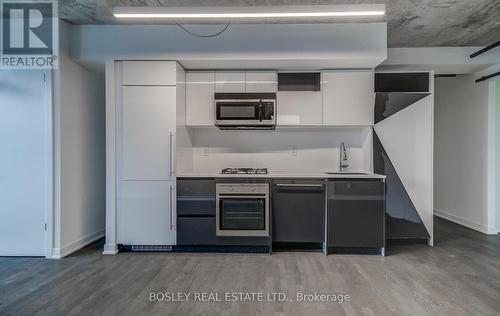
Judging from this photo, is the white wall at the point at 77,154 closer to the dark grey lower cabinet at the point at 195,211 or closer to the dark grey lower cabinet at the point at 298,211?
the dark grey lower cabinet at the point at 195,211

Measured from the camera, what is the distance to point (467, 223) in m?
4.56

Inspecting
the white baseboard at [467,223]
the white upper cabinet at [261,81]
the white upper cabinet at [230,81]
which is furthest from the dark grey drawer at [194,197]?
the white baseboard at [467,223]

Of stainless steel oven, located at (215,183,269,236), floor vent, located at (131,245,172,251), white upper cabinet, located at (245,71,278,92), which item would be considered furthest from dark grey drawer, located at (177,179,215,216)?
white upper cabinet, located at (245,71,278,92)

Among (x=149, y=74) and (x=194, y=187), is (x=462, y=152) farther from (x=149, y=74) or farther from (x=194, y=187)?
(x=149, y=74)

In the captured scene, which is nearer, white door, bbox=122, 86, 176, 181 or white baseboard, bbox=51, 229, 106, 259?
white baseboard, bbox=51, 229, 106, 259

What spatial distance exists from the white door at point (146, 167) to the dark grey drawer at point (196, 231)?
10 cm

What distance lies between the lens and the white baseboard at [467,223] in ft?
13.7

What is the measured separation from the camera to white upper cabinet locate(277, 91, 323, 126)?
365cm

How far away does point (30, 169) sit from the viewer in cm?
320

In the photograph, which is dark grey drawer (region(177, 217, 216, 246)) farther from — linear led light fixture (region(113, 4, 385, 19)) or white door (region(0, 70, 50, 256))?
linear led light fixture (region(113, 4, 385, 19))

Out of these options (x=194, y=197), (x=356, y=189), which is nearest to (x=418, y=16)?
(x=356, y=189)

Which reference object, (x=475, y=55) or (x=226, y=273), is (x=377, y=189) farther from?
(x=475, y=55)

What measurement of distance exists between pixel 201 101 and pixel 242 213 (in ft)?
5.07

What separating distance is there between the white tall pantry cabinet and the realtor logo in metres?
0.76
